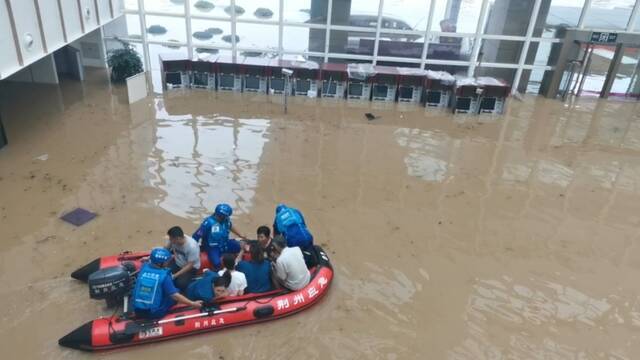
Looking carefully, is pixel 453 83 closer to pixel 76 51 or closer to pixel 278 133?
pixel 278 133

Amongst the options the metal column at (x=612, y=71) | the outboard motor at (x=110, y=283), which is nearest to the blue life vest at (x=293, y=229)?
the outboard motor at (x=110, y=283)

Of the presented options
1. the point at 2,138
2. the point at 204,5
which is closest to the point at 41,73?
the point at 2,138

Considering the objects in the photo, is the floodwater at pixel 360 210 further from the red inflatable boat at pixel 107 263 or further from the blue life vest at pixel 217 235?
the blue life vest at pixel 217 235

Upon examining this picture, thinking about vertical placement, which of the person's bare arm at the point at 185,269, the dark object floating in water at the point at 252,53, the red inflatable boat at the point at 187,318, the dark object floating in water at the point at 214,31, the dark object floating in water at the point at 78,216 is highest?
the dark object floating in water at the point at 214,31

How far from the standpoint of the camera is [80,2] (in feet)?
38.8

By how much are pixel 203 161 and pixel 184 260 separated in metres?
4.12

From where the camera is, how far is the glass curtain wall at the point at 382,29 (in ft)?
49.4

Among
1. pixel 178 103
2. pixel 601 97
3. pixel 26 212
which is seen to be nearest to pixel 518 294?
pixel 26 212

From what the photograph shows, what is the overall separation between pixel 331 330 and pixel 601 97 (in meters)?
14.7

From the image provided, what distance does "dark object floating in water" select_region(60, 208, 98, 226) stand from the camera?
765cm

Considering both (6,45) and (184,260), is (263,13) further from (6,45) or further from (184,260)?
(184,260)

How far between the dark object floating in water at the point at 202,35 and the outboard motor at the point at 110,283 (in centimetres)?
1175

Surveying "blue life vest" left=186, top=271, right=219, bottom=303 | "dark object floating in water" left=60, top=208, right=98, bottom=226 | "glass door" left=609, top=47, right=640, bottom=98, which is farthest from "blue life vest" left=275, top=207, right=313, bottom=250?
"glass door" left=609, top=47, right=640, bottom=98

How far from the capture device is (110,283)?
17.9 ft
